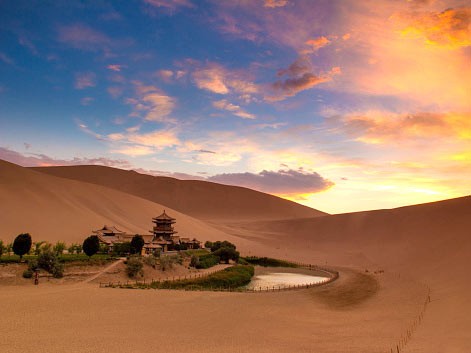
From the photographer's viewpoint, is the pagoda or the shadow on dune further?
the pagoda

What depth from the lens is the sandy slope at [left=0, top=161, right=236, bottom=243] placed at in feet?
224

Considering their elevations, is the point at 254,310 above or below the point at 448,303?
below

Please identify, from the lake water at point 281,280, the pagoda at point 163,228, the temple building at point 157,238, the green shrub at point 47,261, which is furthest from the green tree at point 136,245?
the pagoda at point 163,228

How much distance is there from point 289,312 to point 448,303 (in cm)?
1185

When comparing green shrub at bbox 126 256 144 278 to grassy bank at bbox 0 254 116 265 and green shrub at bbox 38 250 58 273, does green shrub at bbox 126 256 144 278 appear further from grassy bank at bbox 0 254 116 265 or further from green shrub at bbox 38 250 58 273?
green shrub at bbox 38 250 58 273

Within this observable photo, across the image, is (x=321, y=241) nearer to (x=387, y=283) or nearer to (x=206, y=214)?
(x=387, y=283)

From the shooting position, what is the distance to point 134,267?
43219 millimetres

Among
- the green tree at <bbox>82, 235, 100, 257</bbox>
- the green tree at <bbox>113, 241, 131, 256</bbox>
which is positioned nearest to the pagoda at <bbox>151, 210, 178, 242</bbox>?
the green tree at <bbox>113, 241, 131, 256</bbox>

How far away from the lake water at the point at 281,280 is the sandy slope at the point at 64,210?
33628 millimetres

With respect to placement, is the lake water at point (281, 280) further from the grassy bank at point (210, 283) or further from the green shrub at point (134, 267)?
the green shrub at point (134, 267)

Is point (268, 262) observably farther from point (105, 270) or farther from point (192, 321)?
point (192, 321)

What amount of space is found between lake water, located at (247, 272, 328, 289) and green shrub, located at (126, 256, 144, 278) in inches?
479

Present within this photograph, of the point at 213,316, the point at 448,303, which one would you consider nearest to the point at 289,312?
the point at 213,316

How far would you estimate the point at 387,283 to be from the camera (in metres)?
45.4
